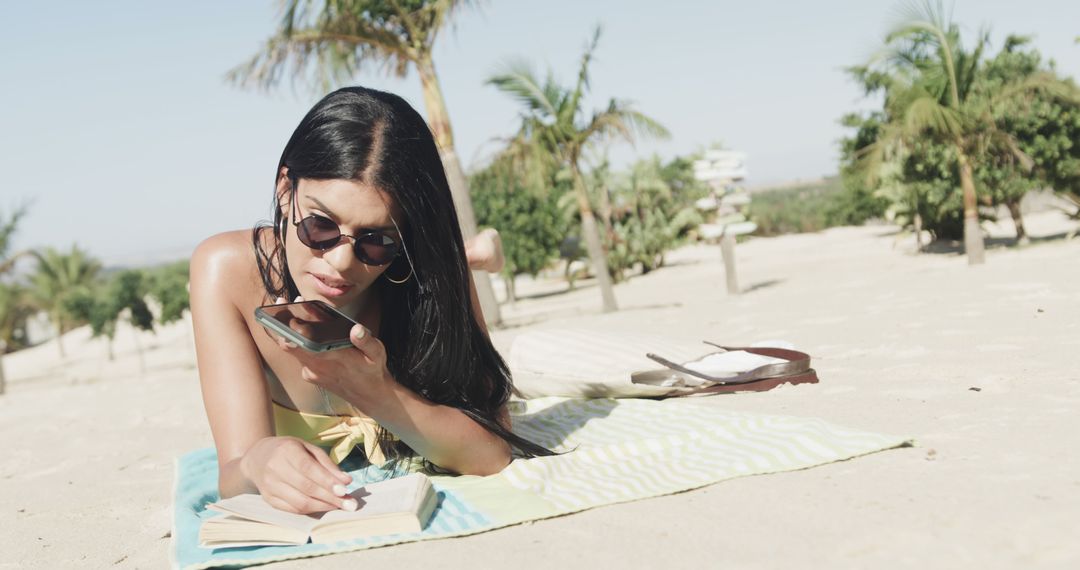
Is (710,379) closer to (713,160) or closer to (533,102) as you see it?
(533,102)

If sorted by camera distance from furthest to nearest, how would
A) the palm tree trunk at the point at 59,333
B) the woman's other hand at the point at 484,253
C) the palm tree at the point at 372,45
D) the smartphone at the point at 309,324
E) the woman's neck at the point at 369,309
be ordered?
the palm tree trunk at the point at 59,333, the palm tree at the point at 372,45, the woman's other hand at the point at 484,253, the woman's neck at the point at 369,309, the smartphone at the point at 309,324

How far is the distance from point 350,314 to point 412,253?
0.35 metres

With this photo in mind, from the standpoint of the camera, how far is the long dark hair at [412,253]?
2.18m

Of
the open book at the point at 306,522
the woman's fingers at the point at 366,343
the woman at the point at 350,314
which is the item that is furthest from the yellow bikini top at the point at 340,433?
the woman's fingers at the point at 366,343

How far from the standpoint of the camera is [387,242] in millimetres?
2186

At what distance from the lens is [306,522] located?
2176 millimetres

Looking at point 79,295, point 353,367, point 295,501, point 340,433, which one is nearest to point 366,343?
point 353,367

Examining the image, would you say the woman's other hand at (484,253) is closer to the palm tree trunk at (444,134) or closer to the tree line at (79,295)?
the palm tree trunk at (444,134)

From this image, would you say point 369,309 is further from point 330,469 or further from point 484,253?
point 330,469

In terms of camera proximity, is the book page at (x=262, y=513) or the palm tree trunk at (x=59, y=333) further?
the palm tree trunk at (x=59, y=333)

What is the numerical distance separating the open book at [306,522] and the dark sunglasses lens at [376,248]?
649 millimetres

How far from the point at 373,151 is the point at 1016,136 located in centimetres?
1589

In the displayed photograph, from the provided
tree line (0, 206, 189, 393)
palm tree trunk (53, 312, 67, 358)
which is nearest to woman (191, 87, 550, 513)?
tree line (0, 206, 189, 393)

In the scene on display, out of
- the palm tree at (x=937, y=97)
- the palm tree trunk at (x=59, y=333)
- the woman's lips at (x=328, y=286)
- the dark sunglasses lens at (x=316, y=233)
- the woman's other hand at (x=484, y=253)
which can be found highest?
the palm tree at (x=937, y=97)
